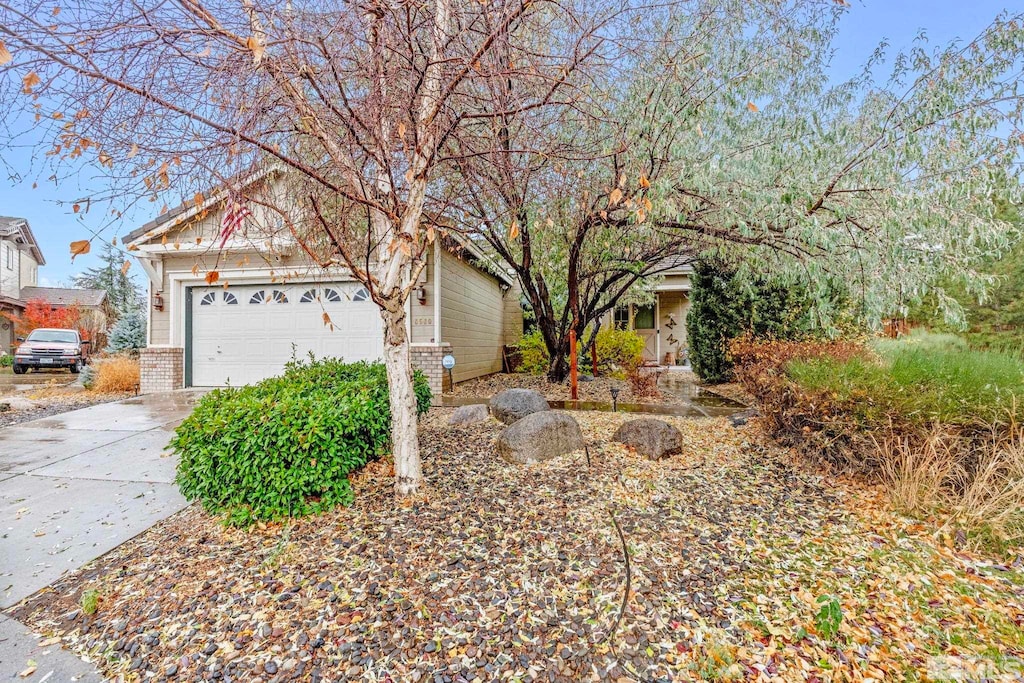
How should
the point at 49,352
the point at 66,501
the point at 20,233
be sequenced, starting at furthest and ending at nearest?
1. the point at 20,233
2. the point at 49,352
3. the point at 66,501

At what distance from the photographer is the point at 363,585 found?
94.6 inches

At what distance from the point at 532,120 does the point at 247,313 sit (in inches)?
306

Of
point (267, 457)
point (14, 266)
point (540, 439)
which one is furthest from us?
point (14, 266)

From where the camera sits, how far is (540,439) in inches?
159

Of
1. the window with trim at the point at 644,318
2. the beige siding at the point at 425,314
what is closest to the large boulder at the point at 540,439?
the beige siding at the point at 425,314

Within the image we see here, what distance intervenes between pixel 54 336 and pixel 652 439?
1899 centimetres

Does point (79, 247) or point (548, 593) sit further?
point (548, 593)

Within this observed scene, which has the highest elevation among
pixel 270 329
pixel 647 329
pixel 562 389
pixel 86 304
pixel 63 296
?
pixel 63 296

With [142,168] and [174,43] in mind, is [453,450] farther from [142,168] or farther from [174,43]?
[174,43]

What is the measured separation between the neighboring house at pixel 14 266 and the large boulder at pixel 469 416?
82.0 feet

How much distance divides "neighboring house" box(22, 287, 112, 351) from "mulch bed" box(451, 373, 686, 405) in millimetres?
17619

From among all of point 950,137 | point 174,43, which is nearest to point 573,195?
point 950,137

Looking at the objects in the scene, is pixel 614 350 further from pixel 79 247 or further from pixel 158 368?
pixel 79 247

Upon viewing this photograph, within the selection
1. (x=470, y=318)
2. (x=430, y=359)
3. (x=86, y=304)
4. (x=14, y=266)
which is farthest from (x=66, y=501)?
(x=14, y=266)
